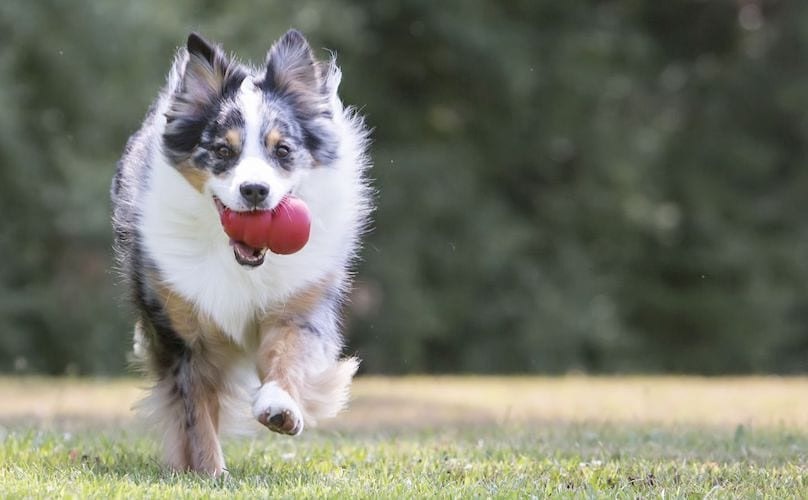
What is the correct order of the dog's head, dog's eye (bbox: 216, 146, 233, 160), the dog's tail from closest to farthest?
the dog's head → dog's eye (bbox: 216, 146, 233, 160) → the dog's tail

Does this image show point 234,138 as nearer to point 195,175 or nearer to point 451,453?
point 195,175

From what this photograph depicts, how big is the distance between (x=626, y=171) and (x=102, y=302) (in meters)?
9.10

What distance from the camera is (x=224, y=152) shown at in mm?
6133

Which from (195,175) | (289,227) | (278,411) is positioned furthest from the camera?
(195,175)

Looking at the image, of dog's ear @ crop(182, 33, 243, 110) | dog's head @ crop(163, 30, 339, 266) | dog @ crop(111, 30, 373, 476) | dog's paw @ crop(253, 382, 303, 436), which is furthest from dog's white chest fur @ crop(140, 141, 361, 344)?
dog's paw @ crop(253, 382, 303, 436)

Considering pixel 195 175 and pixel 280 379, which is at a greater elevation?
pixel 195 175

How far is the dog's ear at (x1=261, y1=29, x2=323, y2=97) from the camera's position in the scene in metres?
6.54

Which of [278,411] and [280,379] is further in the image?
[280,379]

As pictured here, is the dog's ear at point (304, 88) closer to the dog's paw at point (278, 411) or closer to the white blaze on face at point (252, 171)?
the white blaze on face at point (252, 171)

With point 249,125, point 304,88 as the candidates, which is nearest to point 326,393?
point 249,125

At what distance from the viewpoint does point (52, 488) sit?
549cm

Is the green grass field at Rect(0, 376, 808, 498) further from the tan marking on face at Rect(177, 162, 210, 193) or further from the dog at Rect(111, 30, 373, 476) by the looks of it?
the tan marking on face at Rect(177, 162, 210, 193)

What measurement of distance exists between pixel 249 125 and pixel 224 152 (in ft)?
0.56

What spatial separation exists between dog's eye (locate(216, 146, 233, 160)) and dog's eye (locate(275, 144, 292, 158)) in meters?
0.21
